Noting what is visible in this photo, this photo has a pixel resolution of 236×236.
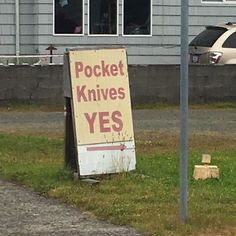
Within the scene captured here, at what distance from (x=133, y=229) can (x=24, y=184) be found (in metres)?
2.70

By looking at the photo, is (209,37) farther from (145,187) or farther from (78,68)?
(145,187)

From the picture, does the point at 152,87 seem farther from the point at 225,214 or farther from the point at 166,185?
the point at 225,214

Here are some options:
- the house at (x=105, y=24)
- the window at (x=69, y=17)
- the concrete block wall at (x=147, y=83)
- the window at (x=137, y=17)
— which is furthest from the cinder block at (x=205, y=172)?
the window at (x=137, y=17)

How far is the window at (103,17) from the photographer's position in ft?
83.3

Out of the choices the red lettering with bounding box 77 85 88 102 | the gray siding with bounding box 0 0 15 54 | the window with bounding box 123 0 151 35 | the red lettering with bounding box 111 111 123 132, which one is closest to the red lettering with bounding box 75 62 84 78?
the red lettering with bounding box 77 85 88 102

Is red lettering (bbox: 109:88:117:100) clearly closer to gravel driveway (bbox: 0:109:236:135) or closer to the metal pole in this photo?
the metal pole

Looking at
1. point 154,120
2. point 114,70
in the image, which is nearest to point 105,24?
point 154,120

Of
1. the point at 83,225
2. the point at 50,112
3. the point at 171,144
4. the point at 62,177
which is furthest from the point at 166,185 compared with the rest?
the point at 50,112

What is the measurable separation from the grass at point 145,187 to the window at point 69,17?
37.3 feet

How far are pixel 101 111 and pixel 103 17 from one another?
15376 mm

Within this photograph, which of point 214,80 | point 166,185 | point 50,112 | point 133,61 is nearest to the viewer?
point 166,185

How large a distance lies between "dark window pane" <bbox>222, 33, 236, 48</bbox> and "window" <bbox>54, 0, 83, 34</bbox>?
4.72 m

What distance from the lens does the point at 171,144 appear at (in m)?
14.0

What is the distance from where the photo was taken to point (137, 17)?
25.9 metres
